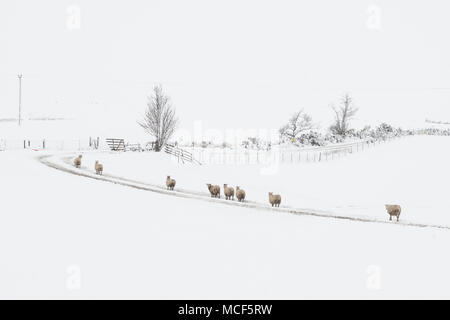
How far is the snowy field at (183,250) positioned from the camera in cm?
952

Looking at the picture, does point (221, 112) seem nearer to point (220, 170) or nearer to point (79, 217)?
point (220, 170)

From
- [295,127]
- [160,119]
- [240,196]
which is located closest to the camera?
[240,196]

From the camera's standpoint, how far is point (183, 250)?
12.0 metres

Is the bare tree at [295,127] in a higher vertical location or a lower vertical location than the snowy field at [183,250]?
higher

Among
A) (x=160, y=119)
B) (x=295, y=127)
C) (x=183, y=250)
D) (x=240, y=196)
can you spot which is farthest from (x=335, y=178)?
(x=183, y=250)

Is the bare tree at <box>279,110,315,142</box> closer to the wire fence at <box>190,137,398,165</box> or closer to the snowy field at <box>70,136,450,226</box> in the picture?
the wire fence at <box>190,137,398,165</box>

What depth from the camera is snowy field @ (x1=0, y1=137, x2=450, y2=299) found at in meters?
9.52

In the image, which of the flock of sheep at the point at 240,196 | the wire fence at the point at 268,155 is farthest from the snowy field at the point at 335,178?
the flock of sheep at the point at 240,196

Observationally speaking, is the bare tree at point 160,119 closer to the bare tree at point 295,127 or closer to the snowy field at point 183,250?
the bare tree at point 295,127

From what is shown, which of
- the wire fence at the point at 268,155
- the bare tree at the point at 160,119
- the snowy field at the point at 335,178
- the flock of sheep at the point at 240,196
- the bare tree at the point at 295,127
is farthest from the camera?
the bare tree at the point at 295,127

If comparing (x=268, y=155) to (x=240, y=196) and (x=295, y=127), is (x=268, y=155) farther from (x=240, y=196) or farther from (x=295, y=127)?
(x=240, y=196)

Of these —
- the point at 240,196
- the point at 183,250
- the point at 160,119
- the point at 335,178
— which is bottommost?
the point at 183,250

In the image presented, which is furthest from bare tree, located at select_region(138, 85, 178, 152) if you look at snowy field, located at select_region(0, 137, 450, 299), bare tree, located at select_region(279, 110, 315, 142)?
snowy field, located at select_region(0, 137, 450, 299)

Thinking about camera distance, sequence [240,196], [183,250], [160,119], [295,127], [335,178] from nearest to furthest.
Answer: [183,250]
[240,196]
[335,178]
[160,119]
[295,127]
